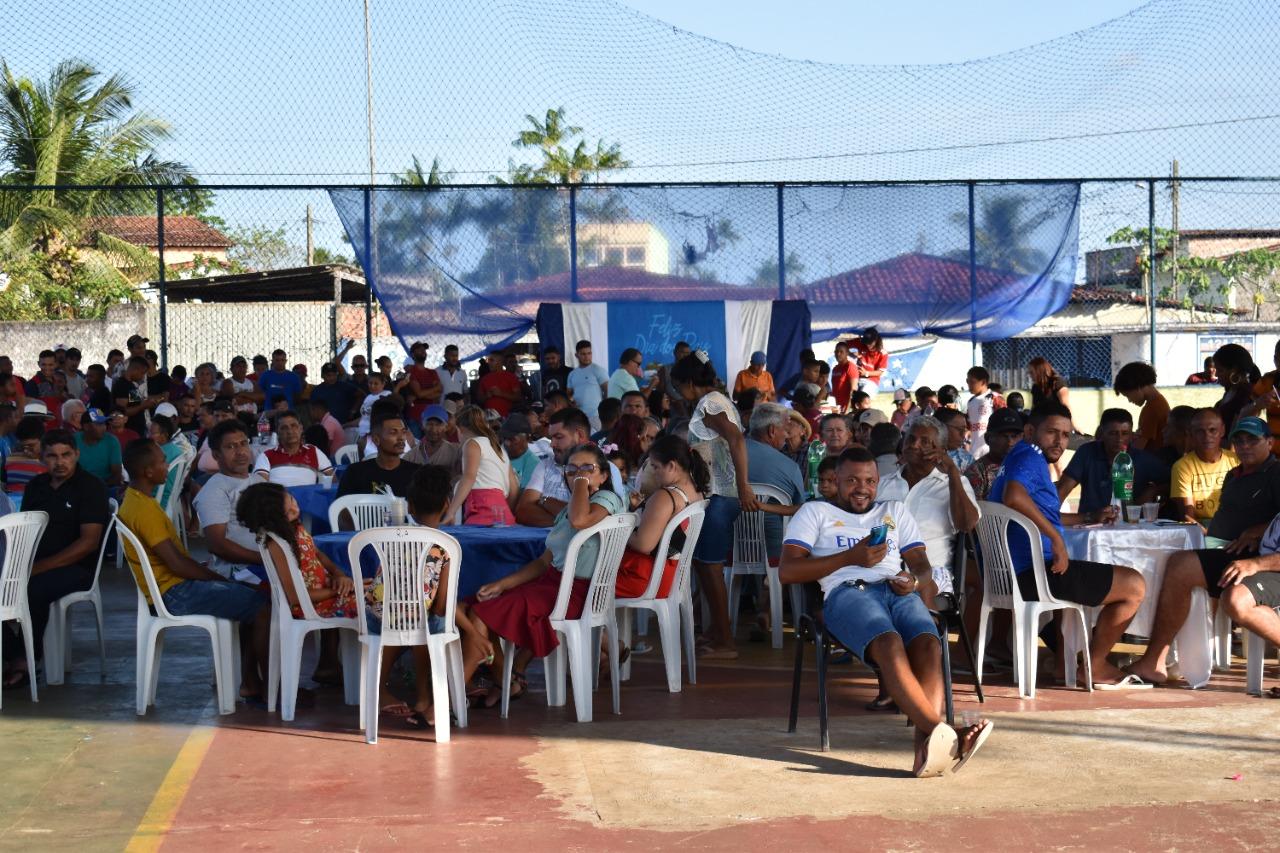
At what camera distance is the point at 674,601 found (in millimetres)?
7203

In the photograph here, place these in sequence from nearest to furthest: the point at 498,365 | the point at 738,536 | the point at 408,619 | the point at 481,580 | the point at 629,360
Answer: the point at 408,619
the point at 481,580
the point at 738,536
the point at 629,360
the point at 498,365

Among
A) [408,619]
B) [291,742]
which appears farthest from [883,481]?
[291,742]

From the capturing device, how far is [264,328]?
93.9ft

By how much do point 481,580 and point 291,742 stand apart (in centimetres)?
114

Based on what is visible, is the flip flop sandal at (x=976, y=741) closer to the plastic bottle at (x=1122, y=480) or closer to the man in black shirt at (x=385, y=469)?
the plastic bottle at (x=1122, y=480)

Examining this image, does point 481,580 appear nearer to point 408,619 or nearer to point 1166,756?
point 408,619

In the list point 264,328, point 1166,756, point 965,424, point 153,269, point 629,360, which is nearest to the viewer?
point 1166,756

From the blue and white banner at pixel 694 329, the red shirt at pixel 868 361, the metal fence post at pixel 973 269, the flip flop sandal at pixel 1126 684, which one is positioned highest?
the metal fence post at pixel 973 269

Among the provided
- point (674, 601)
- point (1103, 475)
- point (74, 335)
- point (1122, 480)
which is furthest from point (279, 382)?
point (74, 335)

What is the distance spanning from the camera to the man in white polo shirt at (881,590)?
18.0ft

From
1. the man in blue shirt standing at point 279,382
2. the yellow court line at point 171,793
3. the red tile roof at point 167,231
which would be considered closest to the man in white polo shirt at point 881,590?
the yellow court line at point 171,793

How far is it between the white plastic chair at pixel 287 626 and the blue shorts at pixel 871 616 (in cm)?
194

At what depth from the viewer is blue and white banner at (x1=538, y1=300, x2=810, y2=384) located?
1532 centimetres

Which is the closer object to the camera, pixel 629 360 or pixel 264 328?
pixel 629 360
